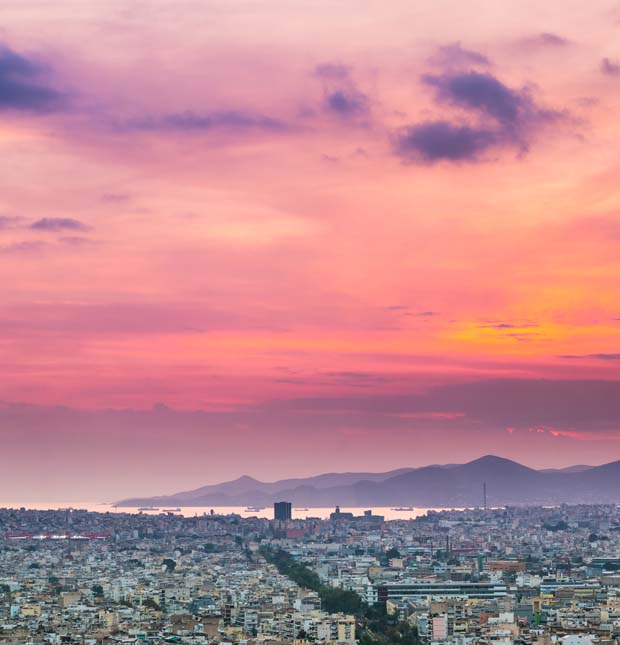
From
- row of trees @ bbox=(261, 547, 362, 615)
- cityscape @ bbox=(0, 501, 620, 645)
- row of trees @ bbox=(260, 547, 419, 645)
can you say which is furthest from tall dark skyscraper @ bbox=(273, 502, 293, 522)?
row of trees @ bbox=(260, 547, 419, 645)

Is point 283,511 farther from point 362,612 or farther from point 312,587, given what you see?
point 362,612

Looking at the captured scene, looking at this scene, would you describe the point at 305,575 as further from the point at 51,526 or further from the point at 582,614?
the point at 51,526

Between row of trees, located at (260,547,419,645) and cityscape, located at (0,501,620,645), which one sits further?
row of trees, located at (260,547,419,645)

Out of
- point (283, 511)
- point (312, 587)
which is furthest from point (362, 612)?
point (283, 511)

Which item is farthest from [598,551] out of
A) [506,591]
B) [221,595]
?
[221,595]

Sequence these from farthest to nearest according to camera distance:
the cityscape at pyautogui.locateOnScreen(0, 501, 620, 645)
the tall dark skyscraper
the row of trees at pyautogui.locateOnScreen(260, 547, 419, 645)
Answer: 1. the tall dark skyscraper
2. the row of trees at pyautogui.locateOnScreen(260, 547, 419, 645)
3. the cityscape at pyautogui.locateOnScreen(0, 501, 620, 645)

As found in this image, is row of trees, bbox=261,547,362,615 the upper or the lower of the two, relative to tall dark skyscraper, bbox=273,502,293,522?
lower

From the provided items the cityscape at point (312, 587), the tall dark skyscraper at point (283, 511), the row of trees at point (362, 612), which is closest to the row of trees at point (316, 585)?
the row of trees at point (362, 612)

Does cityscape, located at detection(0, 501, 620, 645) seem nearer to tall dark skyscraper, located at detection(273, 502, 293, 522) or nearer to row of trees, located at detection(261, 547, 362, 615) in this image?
row of trees, located at detection(261, 547, 362, 615)

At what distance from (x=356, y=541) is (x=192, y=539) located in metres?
16.3

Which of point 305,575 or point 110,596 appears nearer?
point 110,596

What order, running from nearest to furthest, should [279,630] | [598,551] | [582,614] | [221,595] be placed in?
[279,630], [582,614], [221,595], [598,551]

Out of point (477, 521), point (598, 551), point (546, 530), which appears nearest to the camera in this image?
point (598, 551)

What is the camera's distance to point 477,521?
7687 inches
